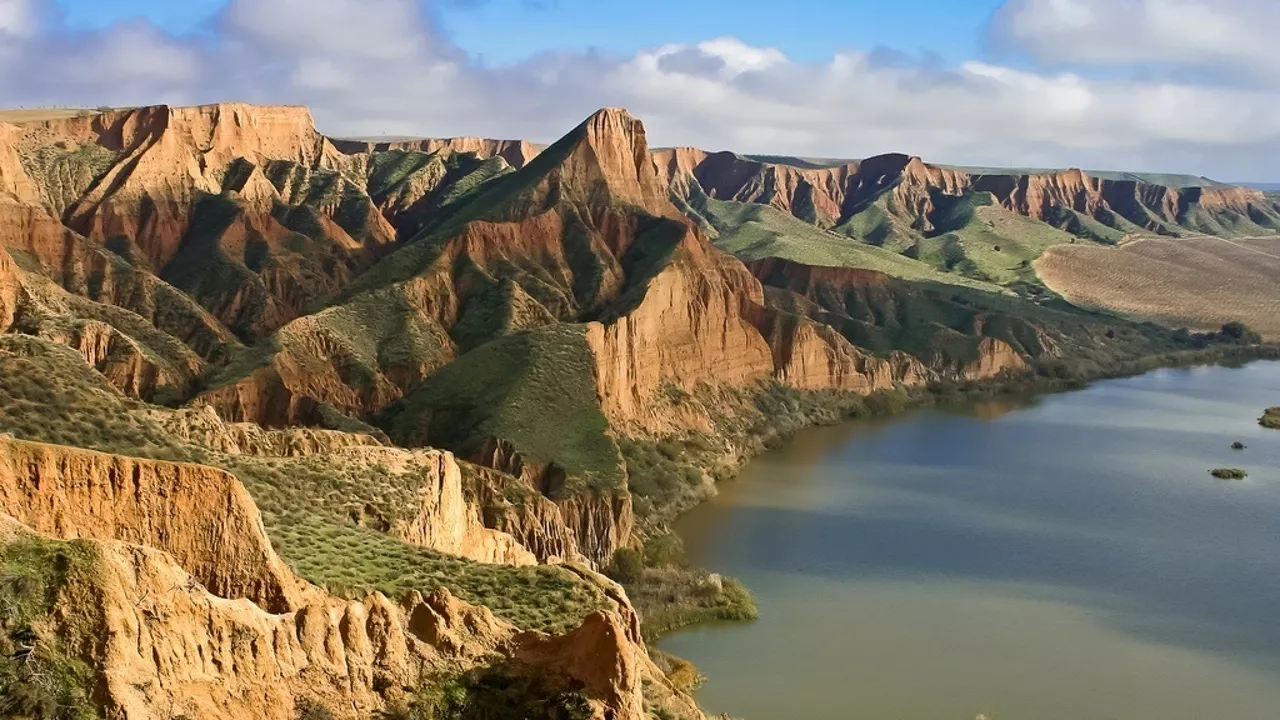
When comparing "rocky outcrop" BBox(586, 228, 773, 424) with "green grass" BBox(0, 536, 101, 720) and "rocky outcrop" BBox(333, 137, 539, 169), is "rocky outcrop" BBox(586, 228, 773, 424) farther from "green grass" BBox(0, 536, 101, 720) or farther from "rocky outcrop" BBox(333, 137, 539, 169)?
"rocky outcrop" BBox(333, 137, 539, 169)

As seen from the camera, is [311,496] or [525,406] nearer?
[311,496]

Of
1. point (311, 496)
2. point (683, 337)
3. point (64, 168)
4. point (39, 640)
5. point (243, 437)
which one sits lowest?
point (311, 496)

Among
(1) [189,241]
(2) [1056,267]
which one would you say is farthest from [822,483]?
(2) [1056,267]

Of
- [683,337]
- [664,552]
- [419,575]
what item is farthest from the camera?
[683,337]

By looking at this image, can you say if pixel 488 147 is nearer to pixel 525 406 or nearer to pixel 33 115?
pixel 33 115

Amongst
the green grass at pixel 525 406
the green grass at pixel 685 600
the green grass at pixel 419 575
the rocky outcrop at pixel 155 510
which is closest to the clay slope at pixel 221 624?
the rocky outcrop at pixel 155 510

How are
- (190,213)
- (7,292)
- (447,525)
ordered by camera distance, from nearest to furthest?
1. (447,525)
2. (7,292)
3. (190,213)

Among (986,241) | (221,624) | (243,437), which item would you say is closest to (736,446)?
(243,437)

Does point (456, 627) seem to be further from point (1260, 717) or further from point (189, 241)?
point (189, 241)
